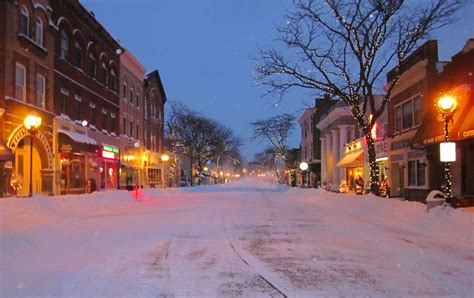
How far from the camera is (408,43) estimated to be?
26672 millimetres

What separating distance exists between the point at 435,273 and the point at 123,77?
4196 cm

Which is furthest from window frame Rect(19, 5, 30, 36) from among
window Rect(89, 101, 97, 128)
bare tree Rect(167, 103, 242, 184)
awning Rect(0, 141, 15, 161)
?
bare tree Rect(167, 103, 242, 184)

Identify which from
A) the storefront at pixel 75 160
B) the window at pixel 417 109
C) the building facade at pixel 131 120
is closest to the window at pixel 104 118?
the storefront at pixel 75 160

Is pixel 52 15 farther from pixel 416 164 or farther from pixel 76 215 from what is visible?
pixel 416 164

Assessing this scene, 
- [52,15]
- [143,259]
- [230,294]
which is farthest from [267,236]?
[52,15]

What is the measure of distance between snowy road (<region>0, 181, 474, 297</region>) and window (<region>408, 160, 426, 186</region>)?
11530 mm

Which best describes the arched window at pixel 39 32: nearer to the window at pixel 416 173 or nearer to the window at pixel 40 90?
the window at pixel 40 90

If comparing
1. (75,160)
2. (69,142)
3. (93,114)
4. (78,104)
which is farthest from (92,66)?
(69,142)

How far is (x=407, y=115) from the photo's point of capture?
1261 inches

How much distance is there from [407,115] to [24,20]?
22.2 metres

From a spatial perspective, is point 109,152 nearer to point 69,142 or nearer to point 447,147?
point 69,142

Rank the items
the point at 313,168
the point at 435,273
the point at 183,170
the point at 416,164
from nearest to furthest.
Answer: the point at 435,273 < the point at 416,164 < the point at 313,168 < the point at 183,170

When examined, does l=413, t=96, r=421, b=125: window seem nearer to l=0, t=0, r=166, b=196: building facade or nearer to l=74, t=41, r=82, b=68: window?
l=0, t=0, r=166, b=196: building facade

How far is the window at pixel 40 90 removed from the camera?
28406mm
